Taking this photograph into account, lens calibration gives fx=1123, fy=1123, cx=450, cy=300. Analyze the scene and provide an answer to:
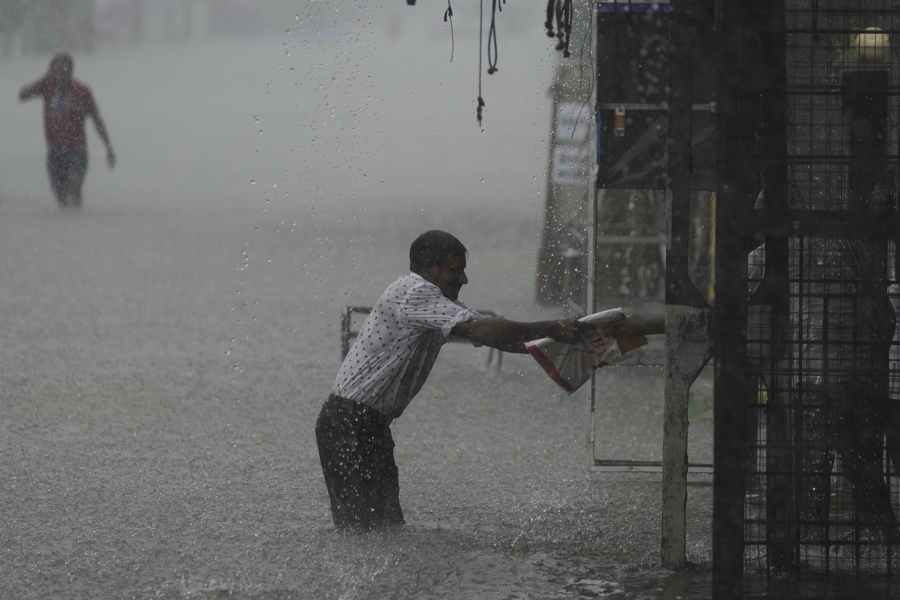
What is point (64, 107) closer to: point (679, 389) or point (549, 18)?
point (549, 18)

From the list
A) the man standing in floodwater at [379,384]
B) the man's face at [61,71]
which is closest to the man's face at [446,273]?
the man standing in floodwater at [379,384]

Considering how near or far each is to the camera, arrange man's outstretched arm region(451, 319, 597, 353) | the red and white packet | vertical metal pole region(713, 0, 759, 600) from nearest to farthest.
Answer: vertical metal pole region(713, 0, 759, 600), man's outstretched arm region(451, 319, 597, 353), the red and white packet

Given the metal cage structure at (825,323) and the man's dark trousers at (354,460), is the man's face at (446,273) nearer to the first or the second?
the man's dark trousers at (354,460)

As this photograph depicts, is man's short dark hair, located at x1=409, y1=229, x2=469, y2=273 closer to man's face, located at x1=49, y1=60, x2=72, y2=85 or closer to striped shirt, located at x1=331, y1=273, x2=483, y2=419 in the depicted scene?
striped shirt, located at x1=331, y1=273, x2=483, y2=419

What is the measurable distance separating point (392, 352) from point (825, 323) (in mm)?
1637

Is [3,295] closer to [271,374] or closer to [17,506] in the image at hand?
[271,374]

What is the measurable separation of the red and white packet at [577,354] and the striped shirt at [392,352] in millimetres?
369

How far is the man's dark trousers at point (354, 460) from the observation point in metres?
4.41

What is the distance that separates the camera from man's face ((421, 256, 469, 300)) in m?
4.44

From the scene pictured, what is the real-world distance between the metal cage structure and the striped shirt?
1.24 m

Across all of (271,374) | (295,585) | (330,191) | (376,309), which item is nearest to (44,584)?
(295,585)

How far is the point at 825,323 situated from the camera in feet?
12.0

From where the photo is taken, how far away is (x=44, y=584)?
156 inches

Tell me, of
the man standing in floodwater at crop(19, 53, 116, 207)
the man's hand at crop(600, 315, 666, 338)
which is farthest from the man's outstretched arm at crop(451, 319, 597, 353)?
the man standing in floodwater at crop(19, 53, 116, 207)
